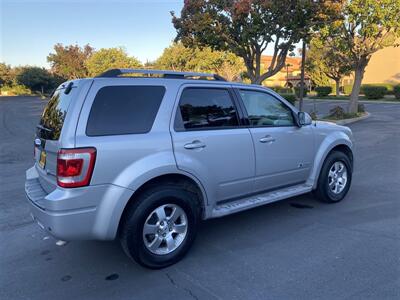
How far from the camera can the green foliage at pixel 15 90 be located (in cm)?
6599

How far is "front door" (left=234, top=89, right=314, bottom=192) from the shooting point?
4.21 m

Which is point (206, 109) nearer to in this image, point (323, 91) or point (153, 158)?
point (153, 158)

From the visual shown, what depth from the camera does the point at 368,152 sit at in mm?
9133

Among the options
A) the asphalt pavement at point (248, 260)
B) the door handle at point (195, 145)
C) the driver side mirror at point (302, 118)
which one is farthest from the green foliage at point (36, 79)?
the door handle at point (195, 145)

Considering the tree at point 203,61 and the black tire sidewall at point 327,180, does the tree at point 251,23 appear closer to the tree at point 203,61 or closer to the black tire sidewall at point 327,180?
the black tire sidewall at point 327,180

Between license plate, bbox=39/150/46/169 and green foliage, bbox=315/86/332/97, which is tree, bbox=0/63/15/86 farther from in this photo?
license plate, bbox=39/150/46/169

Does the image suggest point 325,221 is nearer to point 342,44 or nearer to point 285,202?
point 285,202

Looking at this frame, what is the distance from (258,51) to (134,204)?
1321 centimetres

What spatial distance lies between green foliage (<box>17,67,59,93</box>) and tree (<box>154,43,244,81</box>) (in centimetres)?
2449

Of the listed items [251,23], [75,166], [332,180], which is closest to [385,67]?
[251,23]

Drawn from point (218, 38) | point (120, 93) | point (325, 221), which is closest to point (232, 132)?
point (120, 93)

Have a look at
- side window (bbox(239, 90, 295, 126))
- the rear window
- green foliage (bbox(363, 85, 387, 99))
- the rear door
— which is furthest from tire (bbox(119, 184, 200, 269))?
green foliage (bbox(363, 85, 387, 99))

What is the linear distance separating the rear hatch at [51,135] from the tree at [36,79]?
6488 cm

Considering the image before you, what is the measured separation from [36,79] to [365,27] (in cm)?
5907
